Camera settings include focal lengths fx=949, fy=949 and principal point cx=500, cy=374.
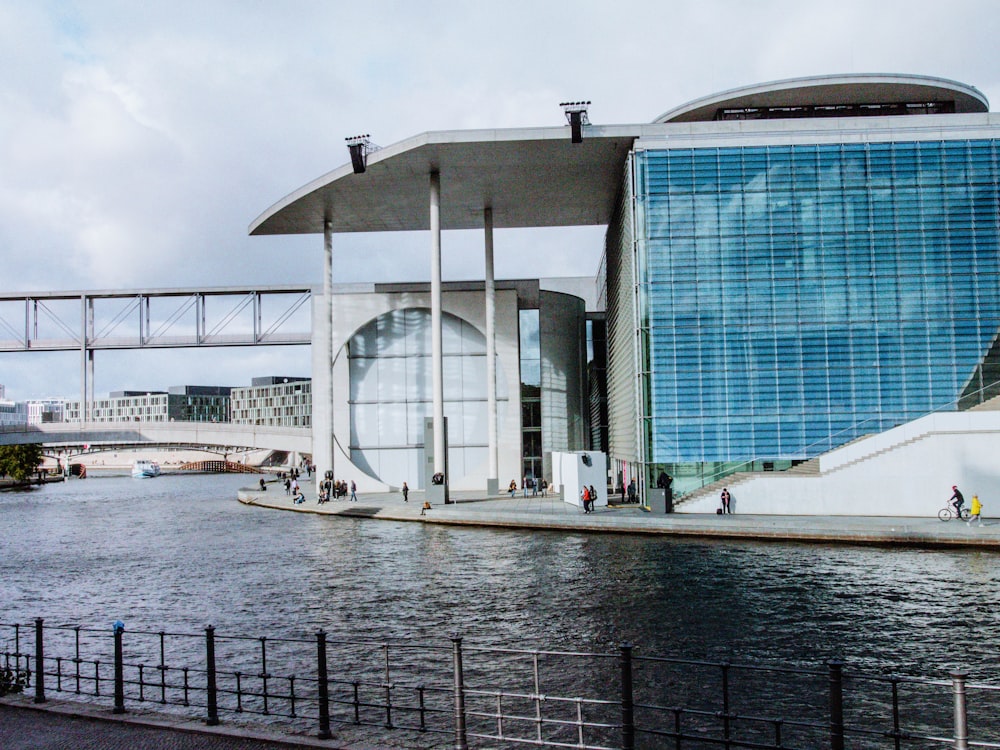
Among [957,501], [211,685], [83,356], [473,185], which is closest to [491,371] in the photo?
[473,185]

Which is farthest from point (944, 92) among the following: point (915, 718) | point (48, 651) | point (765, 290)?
point (48, 651)

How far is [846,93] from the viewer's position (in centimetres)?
4544

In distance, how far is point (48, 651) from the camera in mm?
17109

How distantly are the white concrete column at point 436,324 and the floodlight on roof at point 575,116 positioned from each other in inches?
352

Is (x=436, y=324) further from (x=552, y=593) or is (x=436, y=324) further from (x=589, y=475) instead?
(x=552, y=593)

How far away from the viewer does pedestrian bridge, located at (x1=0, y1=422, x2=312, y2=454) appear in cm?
8112

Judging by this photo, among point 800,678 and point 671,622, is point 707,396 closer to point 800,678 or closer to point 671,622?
point 671,622

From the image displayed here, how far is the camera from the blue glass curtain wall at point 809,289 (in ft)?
129

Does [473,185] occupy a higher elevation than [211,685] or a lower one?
higher

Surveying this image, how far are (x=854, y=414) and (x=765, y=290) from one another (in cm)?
628

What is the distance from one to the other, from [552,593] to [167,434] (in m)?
72.0

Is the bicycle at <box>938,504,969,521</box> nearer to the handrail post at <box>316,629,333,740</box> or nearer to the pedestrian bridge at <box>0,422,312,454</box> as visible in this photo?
the handrail post at <box>316,629,333,740</box>

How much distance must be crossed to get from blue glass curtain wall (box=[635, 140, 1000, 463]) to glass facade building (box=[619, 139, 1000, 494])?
58 millimetres

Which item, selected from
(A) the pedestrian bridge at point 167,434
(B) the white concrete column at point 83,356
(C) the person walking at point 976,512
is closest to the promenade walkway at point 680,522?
(C) the person walking at point 976,512
